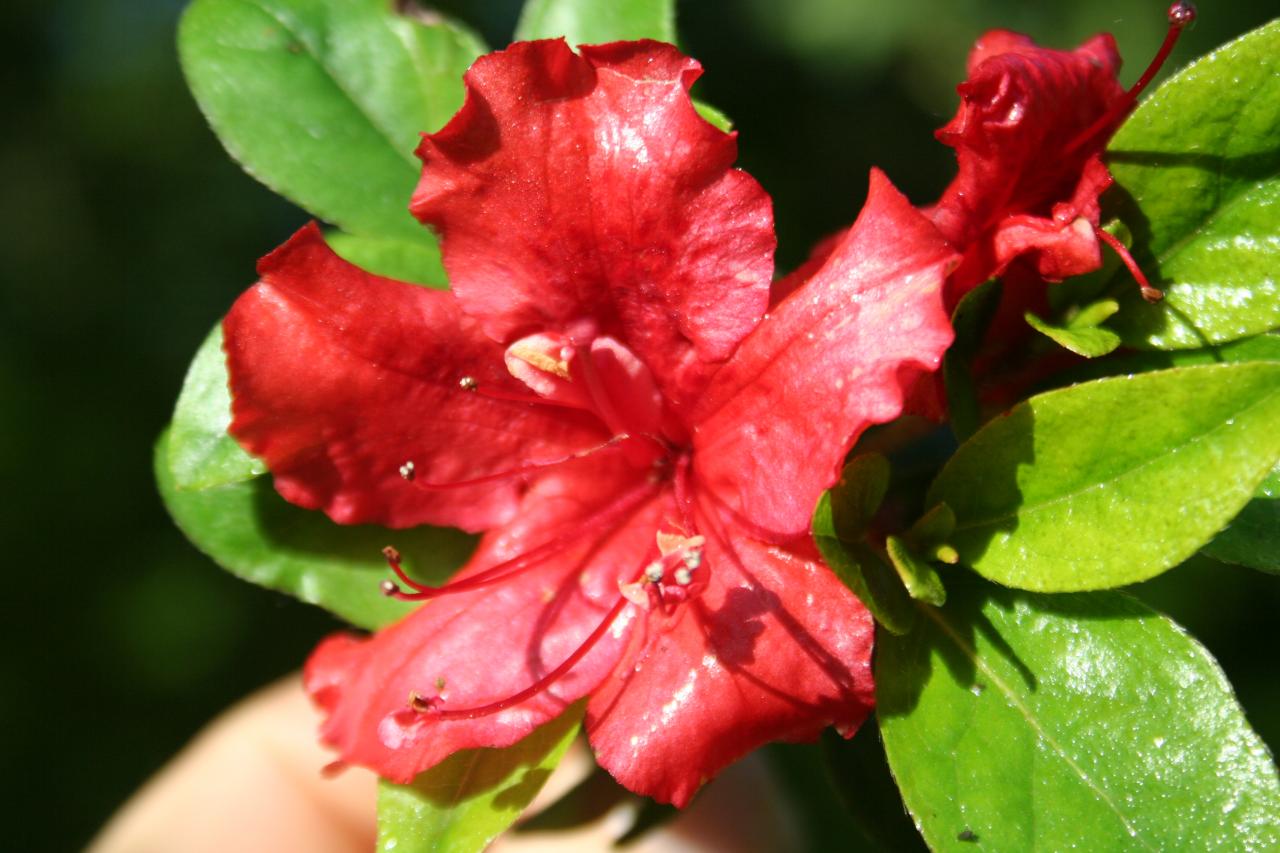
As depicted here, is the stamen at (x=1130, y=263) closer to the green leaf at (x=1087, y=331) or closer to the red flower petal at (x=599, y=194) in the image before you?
the green leaf at (x=1087, y=331)

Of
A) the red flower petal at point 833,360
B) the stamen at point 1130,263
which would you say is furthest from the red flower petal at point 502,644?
the stamen at point 1130,263

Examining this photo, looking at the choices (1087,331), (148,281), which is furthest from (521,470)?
(148,281)

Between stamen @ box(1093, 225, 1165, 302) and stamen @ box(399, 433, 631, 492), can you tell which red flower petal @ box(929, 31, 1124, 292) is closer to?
stamen @ box(1093, 225, 1165, 302)

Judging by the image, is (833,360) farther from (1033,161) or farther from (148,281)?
(148,281)

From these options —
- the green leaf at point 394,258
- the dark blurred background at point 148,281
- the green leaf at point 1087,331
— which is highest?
the green leaf at point 394,258

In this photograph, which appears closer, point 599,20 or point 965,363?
point 965,363

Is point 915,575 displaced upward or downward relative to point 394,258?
downward
